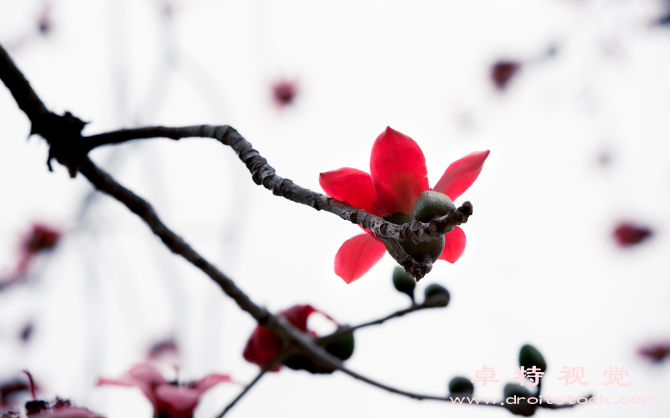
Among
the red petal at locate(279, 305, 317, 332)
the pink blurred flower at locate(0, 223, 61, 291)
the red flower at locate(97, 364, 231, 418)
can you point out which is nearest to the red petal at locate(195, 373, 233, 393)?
the red flower at locate(97, 364, 231, 418)

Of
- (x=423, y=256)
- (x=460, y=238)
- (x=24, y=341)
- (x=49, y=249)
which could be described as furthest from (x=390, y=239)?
(x=49, y=249)

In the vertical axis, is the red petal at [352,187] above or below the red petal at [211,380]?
above

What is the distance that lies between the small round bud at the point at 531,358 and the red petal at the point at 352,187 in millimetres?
255

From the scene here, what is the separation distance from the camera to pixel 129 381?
0.44 metres

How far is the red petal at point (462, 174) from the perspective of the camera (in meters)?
0.37

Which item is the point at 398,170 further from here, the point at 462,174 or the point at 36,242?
the point at 36,242

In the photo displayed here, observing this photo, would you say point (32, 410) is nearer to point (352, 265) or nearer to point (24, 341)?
point (352, 265)

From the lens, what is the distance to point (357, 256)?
0.42 meters

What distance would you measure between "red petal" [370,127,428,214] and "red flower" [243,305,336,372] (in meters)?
0.24

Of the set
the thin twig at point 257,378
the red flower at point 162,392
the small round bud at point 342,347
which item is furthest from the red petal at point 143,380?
the small round bud at point 342,347

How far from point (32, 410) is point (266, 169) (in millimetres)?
319

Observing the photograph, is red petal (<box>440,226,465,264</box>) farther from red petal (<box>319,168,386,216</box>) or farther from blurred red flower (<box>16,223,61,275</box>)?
blurred red flower (<box>16,223,61,275</box>)

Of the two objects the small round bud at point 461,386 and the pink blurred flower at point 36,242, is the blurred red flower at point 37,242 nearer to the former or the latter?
the pink blurred flower at point 36,242

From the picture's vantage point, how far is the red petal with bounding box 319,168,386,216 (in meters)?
0.38
